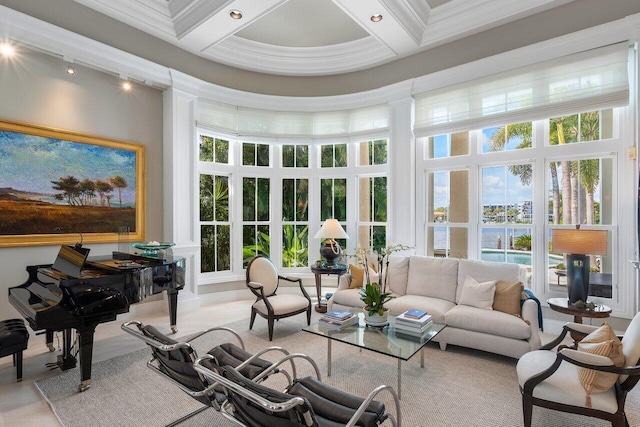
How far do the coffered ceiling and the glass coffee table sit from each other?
3641 millimetres

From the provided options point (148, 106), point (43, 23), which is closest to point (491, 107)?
point (148, 106)

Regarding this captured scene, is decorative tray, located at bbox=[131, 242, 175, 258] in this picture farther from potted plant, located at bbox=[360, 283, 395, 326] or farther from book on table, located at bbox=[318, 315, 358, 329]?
potted plant, located at bbox=[360, 283, 395, 326]

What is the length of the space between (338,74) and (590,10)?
3.50m

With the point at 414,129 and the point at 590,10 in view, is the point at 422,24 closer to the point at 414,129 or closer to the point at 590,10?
the point at 414,129

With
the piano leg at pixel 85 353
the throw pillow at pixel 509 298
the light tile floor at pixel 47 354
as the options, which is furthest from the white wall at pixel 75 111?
the throw pillow at pixel 509 298

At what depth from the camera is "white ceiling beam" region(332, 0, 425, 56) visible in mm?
3990

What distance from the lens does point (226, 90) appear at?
562 centimetres

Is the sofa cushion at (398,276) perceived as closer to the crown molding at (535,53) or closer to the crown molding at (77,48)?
the crown molding at (535,53)

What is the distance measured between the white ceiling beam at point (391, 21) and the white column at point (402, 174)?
2.66 ft

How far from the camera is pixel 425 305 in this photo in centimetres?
378

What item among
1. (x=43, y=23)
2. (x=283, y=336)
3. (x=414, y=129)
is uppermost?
(x=43, y=23)

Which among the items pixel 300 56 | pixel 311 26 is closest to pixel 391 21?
pixel 311 26

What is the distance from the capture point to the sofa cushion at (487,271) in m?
3.75

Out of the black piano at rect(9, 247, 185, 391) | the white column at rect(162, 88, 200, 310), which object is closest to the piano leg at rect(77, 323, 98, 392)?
the black piano at rect(9, 247, 185, 391)
